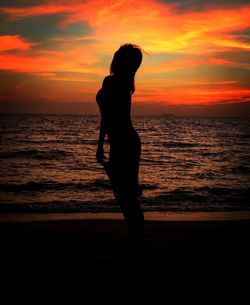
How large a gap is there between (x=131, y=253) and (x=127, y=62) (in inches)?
96.5

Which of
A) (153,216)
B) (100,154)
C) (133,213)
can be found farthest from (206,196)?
(100,154)

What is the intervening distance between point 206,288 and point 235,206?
6.52m

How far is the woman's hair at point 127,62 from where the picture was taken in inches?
122

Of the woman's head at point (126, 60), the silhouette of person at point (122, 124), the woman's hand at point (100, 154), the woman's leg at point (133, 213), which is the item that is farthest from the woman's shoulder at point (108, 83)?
the woman's leg at point (133, 213)

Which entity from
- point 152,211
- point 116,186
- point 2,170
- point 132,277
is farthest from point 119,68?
point 2,170

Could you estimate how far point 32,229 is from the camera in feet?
18.3

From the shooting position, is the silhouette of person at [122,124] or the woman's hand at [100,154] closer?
the silhouette of person at [122,124]

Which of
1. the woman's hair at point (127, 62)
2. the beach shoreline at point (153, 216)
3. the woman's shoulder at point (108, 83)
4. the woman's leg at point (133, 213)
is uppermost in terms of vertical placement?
the woman's hair at point (127, 62)

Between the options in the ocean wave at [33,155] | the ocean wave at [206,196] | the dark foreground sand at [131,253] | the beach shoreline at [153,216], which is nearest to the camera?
the dark foreground sand at [131,253]

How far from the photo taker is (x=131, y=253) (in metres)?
4.20

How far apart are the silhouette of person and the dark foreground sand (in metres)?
0.73

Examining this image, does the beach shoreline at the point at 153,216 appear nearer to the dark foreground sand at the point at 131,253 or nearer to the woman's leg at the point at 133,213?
the dark foreground sand at the point at 131,253

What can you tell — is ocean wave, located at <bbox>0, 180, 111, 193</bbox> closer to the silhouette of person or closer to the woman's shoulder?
the silhouette of person

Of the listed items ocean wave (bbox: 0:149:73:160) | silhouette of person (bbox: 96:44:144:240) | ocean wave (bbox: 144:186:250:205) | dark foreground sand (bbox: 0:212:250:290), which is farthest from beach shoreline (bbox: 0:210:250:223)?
ocean wave (bbox: 0:149:73:160)
